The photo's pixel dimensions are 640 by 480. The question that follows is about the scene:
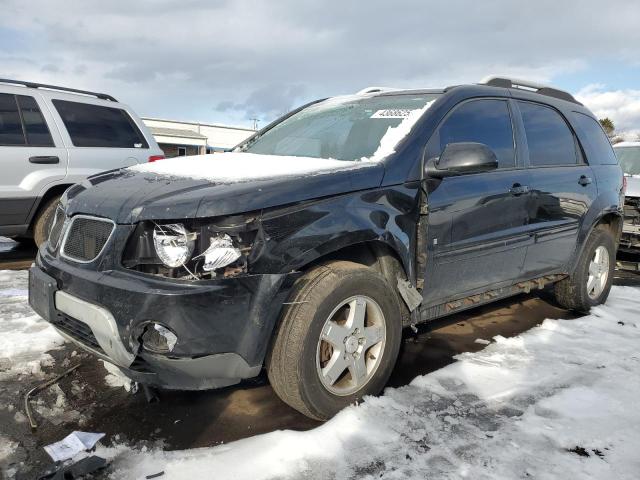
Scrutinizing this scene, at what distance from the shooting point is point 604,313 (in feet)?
15.6

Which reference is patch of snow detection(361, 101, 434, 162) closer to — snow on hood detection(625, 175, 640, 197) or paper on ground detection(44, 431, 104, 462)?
paper on ground detection(44, 431, 104, 462)

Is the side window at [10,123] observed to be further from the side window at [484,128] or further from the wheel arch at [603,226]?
the wheel arch at [603,226]

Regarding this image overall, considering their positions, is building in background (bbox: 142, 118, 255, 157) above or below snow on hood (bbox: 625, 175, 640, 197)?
above

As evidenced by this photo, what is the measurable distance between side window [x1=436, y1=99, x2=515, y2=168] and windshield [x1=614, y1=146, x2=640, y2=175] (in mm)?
6055

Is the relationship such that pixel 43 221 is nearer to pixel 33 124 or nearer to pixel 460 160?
pixel 33 124

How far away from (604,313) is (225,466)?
3.98 metres

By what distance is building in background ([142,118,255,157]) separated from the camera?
3684 cm

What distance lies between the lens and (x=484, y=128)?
11.5ft

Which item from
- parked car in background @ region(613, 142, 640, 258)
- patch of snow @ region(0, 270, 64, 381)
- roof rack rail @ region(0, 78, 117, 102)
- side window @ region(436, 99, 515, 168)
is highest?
roof rack rail @ region(0, 78, 117, 102)

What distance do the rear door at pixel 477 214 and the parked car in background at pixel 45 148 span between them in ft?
14.4

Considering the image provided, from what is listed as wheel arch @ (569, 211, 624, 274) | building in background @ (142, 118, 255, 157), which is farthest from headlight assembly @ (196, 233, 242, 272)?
building in background @ (142, 118, 255, 157)

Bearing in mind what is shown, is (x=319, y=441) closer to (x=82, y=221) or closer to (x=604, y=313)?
(x=82, y=221)

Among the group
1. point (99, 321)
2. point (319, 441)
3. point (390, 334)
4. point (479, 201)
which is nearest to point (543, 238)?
point (479, 201)

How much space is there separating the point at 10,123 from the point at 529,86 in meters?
5.39
